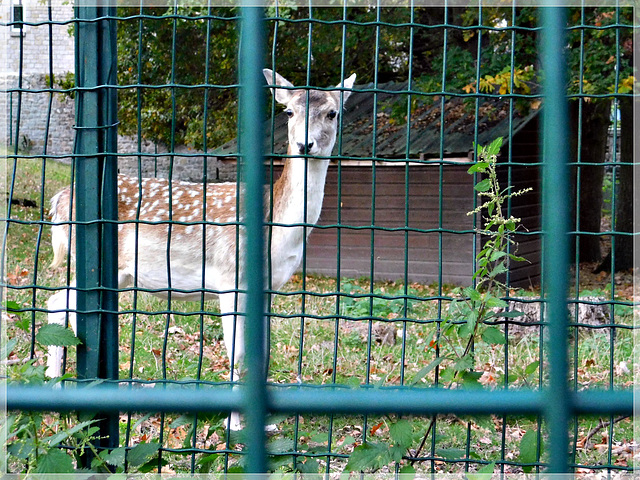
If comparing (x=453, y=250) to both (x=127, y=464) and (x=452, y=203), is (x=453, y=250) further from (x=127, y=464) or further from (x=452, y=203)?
(x=127, y=464)

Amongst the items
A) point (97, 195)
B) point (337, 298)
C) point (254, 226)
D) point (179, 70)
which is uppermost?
point (179, 70)

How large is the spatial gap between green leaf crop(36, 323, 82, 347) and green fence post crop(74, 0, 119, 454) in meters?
0.15

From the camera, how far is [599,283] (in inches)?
523

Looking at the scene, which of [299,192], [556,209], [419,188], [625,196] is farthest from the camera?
[419,188]

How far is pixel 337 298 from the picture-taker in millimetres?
3223

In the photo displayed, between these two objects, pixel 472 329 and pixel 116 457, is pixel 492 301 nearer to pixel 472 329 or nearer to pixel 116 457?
pixel 472 329

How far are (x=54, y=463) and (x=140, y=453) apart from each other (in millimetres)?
445

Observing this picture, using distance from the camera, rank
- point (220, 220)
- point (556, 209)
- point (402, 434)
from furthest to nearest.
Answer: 1. point (220, 220)
2. point (402, 434)
3. point (556, 209)

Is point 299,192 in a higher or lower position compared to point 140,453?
higher

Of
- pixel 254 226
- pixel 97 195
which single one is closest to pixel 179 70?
pixel 97 195

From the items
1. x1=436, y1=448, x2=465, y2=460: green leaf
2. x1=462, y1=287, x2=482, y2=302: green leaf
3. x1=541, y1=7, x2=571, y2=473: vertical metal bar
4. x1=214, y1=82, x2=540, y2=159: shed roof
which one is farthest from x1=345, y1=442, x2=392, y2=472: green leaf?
x1=214, y1=82, x2=540, y2=159: shed roof

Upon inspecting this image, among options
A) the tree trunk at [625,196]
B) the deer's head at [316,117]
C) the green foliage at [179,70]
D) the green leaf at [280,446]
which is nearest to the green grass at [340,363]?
the green leaf at [280,446]

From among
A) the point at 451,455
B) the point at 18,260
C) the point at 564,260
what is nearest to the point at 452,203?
the point at 18,260

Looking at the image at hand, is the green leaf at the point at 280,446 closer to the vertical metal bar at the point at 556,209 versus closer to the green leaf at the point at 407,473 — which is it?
the green leaf at the point at 407,473
